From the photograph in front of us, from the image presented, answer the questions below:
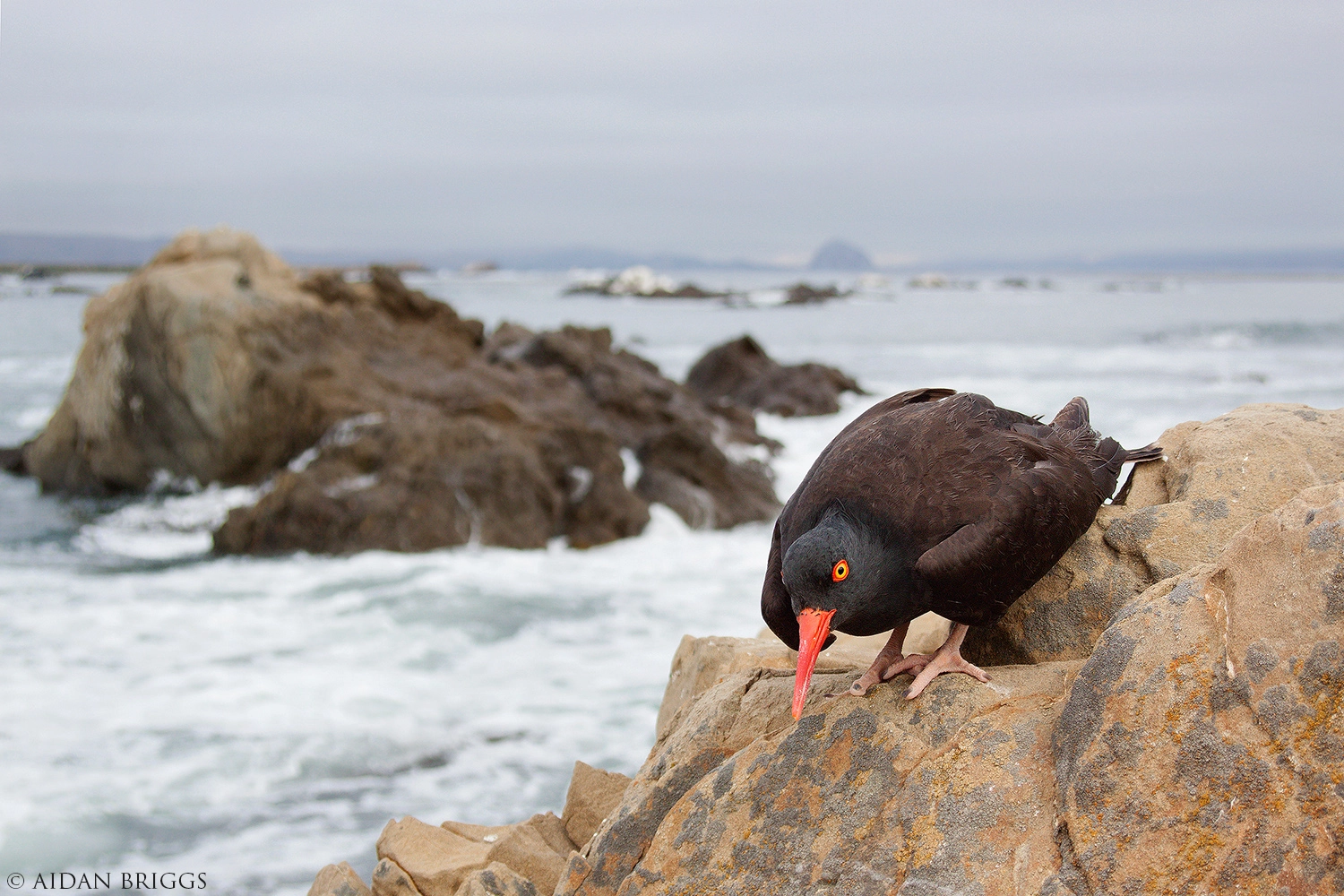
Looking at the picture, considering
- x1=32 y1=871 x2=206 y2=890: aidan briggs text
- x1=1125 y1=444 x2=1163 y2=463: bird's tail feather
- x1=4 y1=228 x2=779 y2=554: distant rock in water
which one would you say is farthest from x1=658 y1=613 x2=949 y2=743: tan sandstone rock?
x1=4 y1=228 x2=779 y2=554: distant rock in water

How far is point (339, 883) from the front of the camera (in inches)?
143

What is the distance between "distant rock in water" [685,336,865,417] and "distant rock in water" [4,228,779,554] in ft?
15.3

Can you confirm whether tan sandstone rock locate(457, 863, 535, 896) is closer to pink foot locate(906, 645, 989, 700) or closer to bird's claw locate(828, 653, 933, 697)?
bird's claw locate(828, 653, 933, 697)

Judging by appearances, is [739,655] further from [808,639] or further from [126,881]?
[126,881]

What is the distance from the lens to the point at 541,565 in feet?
34.1

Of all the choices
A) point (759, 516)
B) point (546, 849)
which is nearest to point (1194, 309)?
point (759, 516)

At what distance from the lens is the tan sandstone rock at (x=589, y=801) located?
3.95 metres

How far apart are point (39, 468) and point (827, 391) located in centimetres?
1354

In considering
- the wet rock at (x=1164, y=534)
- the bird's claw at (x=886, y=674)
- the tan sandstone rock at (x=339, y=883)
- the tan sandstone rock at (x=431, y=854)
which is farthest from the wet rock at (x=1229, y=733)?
the tan sandstone rock at (x=339, y=883)

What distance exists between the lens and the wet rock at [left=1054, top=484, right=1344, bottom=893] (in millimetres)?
2160

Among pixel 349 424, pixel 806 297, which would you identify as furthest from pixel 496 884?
pixel 806 297

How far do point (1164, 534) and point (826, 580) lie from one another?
4.53 feet

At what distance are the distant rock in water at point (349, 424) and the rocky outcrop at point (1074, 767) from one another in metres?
7.89

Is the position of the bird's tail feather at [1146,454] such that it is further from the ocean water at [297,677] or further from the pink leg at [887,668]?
the ocean water at [297,677]
